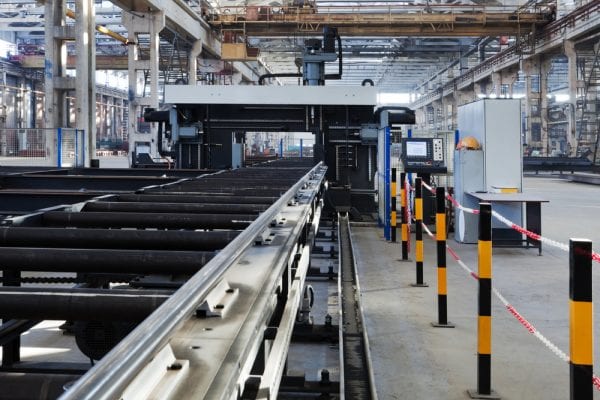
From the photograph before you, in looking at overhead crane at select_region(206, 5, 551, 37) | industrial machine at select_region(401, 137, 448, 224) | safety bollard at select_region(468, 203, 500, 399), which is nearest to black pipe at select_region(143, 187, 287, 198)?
safety bollard at select_region(468, 203, 500, 399)

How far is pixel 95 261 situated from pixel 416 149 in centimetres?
801

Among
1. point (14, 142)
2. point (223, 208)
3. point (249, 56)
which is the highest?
point (249, 56)

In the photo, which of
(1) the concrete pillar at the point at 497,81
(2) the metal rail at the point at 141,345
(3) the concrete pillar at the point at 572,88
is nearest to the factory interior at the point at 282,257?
(2) the metal rail at the point at 141,345

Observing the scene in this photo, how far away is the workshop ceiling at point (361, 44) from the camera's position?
25484 millimetres

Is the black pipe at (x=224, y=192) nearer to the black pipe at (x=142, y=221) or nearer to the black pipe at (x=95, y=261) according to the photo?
the black pipe at (x=142, y=221)

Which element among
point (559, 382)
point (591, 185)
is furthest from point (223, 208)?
point (591, 185)

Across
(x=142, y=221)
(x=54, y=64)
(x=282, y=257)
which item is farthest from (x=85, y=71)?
(x=282, y=257)

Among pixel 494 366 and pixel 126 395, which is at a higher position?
pixel 126 395

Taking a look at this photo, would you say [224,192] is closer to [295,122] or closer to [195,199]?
[195,199]

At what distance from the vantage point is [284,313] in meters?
2.36

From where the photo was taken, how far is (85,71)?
1502 centimetres

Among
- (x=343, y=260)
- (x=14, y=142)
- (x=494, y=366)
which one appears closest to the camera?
(x=494, y=366)

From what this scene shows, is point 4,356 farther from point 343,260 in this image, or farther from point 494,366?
point 343,260

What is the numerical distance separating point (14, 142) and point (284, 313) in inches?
683
